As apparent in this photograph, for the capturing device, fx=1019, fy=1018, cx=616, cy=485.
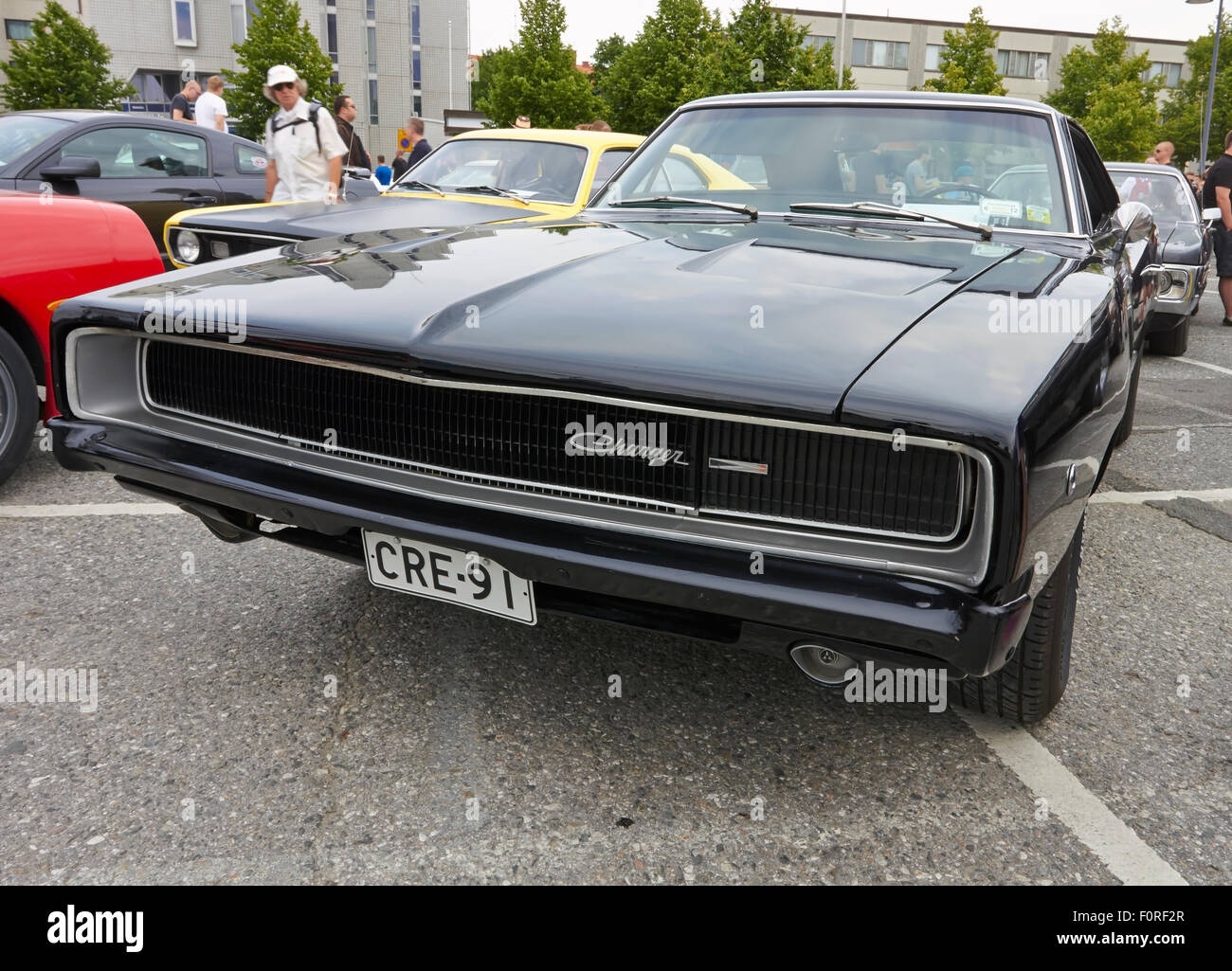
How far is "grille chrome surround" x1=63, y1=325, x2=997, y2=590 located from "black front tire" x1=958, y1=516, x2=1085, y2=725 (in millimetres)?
560

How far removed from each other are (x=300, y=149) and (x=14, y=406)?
10.7 ft

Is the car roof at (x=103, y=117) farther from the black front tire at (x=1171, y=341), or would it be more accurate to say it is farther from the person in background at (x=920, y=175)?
the black front tire at (x=1171, y=341)

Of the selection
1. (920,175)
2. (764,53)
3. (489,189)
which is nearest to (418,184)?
(489,189)

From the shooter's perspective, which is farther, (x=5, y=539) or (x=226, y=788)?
(x=5, y=539)

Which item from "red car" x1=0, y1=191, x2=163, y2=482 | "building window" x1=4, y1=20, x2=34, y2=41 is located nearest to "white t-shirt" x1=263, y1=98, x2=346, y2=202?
"red car" x1=0, y1=191, x2=163, y2=482

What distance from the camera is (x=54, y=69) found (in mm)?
30688

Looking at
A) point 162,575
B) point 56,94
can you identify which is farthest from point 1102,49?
point 162,575

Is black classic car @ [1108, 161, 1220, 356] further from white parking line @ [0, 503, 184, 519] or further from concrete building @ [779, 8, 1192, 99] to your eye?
concrete building @ [779, 8, 1192, 99]

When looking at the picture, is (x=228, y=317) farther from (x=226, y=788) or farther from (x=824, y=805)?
(x=824, y=805)

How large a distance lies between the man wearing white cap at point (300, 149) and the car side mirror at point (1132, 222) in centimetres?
481

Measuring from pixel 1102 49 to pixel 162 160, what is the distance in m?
43.7

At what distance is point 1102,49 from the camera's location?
135 ft

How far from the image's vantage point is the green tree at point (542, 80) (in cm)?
3078

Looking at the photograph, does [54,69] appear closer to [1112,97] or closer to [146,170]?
[146,170]
